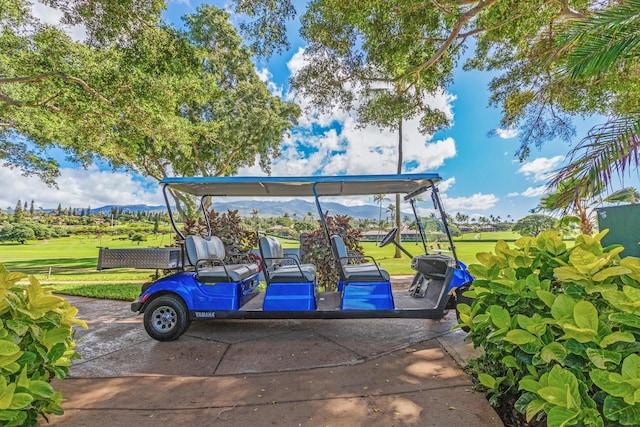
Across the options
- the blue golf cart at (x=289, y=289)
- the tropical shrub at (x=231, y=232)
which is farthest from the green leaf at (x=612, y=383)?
the tropical shrub at (x=231, y=232)

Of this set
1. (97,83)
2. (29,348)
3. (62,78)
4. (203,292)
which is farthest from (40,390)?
(62,78)

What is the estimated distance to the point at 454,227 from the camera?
4258 millimetres

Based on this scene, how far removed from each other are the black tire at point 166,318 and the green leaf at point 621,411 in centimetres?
376

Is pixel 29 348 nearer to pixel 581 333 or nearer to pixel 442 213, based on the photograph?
pixel 581 333

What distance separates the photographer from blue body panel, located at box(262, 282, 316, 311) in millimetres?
3768

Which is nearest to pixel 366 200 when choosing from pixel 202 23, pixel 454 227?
pixel 454 227

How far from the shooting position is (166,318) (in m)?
3.84

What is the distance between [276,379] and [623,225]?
3.15 meters

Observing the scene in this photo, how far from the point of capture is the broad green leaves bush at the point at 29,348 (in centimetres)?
142

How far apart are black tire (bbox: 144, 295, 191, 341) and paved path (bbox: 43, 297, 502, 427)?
12 cm

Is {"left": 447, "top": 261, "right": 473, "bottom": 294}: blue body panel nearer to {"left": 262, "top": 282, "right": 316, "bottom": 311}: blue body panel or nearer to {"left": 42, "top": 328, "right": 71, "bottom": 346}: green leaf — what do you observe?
{"left": 262, "top": 282, "right": 316, "bottom": 311}: blue body panel

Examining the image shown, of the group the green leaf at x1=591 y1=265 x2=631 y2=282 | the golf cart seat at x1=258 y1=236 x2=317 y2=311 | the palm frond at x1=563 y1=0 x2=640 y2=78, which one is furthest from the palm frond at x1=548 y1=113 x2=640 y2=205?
the golf cart seat at x1=258 y1=236 x2=317 y2=311

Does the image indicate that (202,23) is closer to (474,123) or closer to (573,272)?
(474,123)

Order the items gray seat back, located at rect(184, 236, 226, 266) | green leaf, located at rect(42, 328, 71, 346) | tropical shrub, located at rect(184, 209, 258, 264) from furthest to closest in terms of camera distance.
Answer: tropical shrub, located at rect(184, 209, 258, 264)
gray seat back, located at rect(184, 236, 226, 266)
green leaf, located at rect(42, 328, 71, 346)
